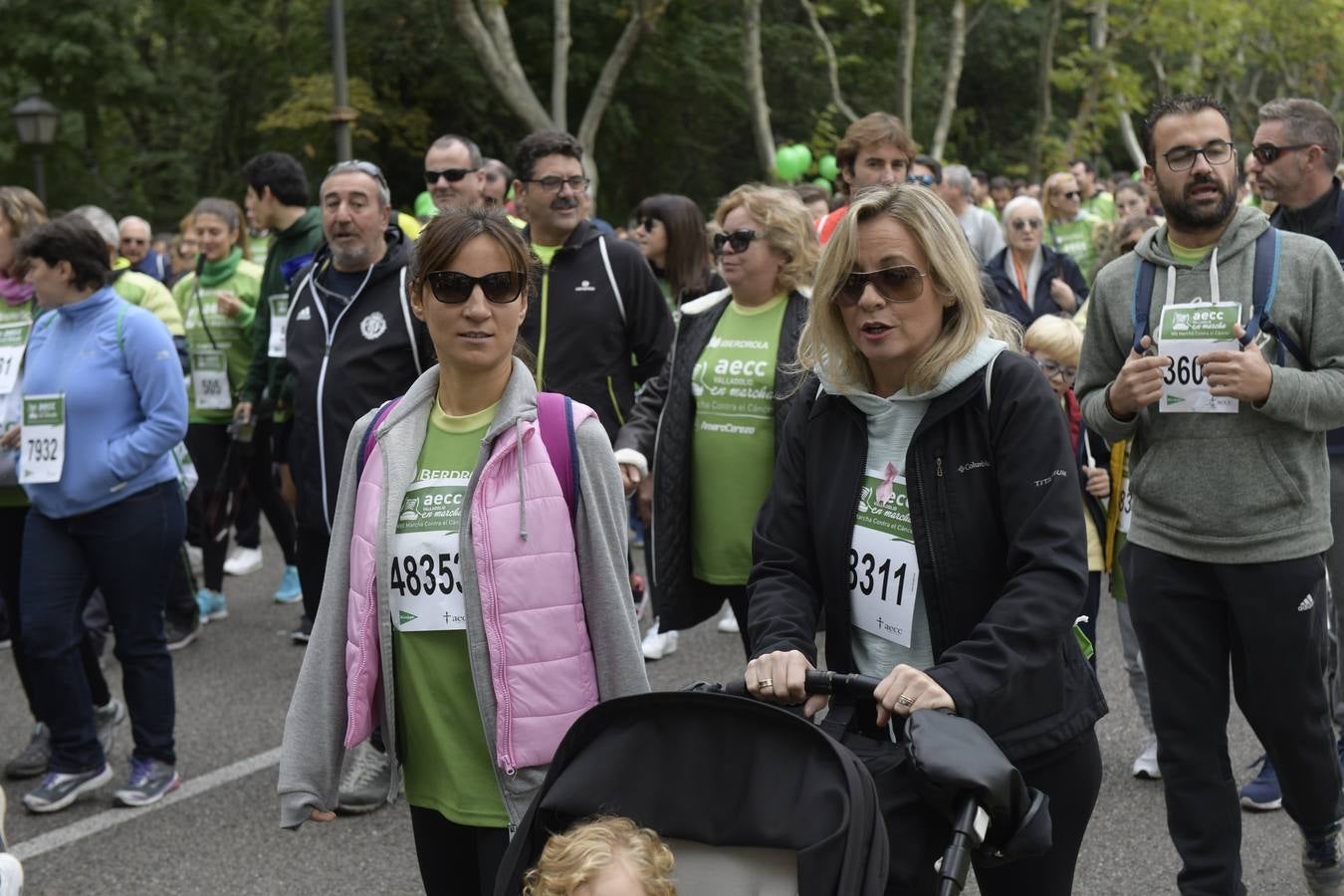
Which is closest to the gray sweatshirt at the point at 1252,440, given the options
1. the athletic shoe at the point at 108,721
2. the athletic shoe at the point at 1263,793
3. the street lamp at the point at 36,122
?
the athletic shoe at the point at 1263,793

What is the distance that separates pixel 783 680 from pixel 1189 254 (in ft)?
7.03

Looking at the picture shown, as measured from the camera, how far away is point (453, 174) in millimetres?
7762

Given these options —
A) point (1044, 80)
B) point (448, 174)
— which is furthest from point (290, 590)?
point (1044, 80)

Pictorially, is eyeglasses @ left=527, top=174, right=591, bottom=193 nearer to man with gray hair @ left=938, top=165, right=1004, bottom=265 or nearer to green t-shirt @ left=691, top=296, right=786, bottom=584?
green t-shirt @ left=691, top=296, right=786, bottom=584

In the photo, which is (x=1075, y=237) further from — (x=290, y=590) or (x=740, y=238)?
(x=740, y=238)

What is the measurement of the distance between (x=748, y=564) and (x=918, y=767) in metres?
2.66

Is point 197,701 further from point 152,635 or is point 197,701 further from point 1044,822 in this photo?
point 1044,822

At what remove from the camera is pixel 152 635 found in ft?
19.7

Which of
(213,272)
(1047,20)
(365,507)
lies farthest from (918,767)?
(1047,20)

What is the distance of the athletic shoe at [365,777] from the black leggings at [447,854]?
10 cm

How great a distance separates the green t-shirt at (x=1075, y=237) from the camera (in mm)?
12523

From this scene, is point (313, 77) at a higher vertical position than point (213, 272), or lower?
higher

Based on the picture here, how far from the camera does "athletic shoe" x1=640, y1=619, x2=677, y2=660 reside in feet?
25.7

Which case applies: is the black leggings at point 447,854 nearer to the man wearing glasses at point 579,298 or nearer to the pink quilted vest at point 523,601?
the pink quilted vest at point 523,601
